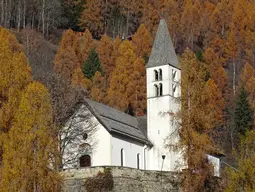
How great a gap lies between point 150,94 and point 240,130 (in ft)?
64.9

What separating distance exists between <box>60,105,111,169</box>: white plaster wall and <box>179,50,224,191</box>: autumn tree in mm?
10338

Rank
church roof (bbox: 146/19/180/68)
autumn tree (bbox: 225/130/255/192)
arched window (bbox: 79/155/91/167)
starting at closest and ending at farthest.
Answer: autumn tree (bbox: 225/130/255/192), arched window (bbox: 79/155/91/167), church roof (bbox: 146/19/180/68)

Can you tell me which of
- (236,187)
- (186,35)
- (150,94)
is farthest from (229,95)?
(236,187)

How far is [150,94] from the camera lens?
47.1 m

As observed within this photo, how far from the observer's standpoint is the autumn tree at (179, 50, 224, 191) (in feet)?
104

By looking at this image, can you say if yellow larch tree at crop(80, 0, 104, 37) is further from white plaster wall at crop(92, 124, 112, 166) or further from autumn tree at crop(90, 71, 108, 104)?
white plaster wall at crop(92, 124, 112, 166)

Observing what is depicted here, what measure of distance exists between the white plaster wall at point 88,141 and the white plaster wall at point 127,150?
593 mm

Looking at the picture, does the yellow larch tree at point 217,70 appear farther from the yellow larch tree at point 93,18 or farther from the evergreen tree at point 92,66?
the yellow larch tree at point 93,18

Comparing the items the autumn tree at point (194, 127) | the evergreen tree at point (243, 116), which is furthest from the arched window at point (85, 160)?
the evergreen tree at point (243, 116)

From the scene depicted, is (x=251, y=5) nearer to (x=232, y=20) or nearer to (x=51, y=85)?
(x=232, y=20)

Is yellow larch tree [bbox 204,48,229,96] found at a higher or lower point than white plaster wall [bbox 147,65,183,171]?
higher

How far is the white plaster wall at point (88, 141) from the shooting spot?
42.2m

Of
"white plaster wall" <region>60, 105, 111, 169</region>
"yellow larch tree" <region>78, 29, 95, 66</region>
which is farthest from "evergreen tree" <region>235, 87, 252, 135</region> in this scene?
"white plaster wall" <region>60, 105, 111, 169</region>

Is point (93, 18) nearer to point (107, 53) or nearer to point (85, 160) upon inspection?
point (107, 53)
